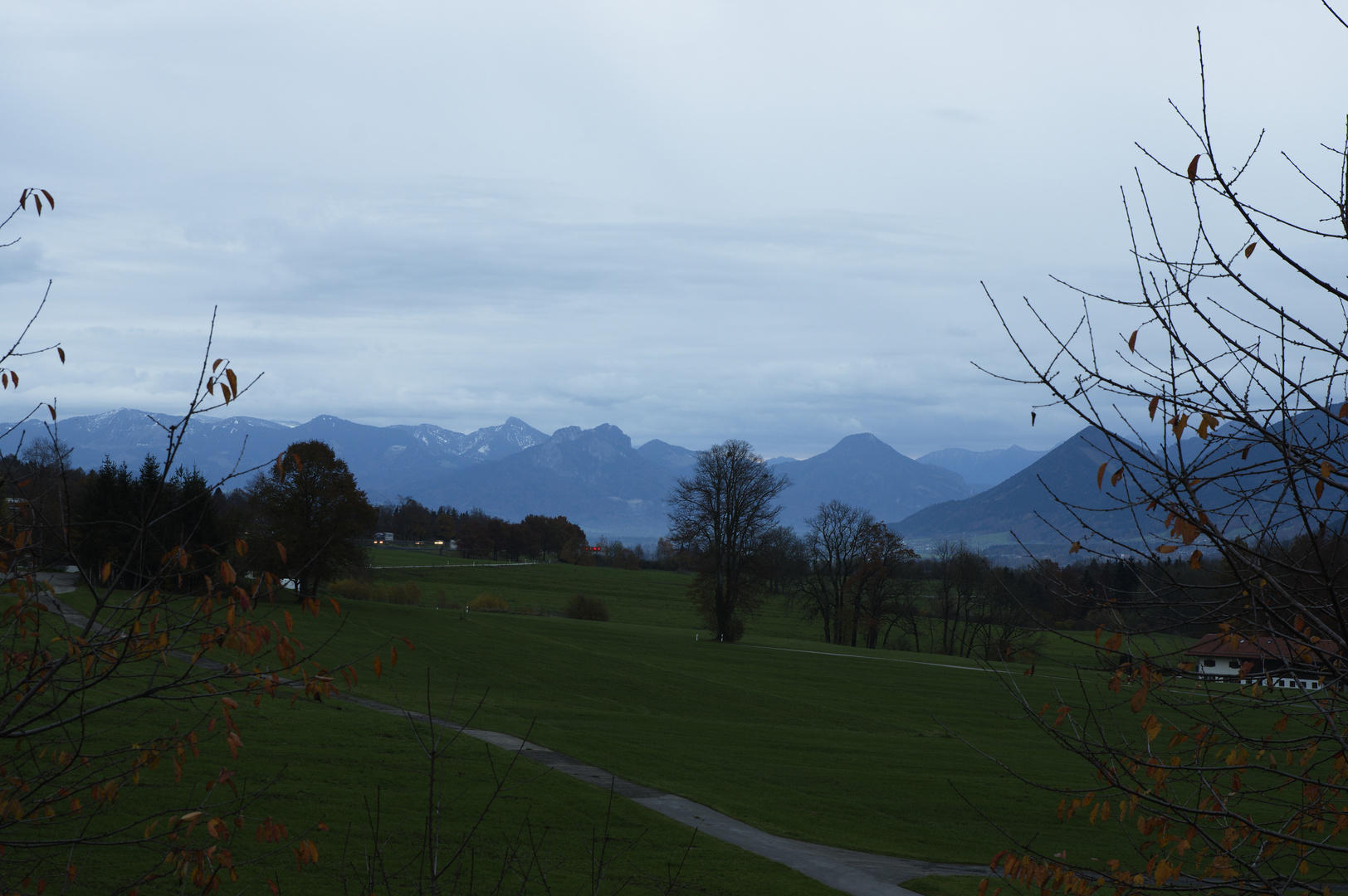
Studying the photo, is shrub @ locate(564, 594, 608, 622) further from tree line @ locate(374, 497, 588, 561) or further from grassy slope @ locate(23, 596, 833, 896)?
tree line @ locate(374, 497, 588, 561)

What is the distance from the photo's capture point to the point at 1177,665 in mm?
5016

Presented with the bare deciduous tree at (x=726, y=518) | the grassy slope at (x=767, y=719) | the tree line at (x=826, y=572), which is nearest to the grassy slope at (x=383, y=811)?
the grassy slope at (x=767, y=719)

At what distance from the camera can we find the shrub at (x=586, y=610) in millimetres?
64500

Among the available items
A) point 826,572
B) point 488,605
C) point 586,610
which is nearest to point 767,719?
point 586,610

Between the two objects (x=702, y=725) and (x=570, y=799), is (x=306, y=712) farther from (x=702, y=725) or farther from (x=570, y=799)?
(x=702, y=725)

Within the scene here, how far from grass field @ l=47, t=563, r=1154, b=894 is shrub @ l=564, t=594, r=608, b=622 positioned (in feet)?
30.2

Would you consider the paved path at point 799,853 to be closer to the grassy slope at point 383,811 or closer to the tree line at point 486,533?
the grassy slope at point 383,811

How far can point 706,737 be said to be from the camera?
2495cm

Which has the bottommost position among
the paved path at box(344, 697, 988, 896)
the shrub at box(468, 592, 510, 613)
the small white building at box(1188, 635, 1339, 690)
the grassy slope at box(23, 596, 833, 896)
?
the shrub at box(468, 592, 510, 613)

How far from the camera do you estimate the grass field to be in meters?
14.5

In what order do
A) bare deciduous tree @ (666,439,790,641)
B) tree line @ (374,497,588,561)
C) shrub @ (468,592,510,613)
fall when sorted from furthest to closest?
tree line @ (374,497,588,561), shrub @ (468,592,510,613), bare deciduous tree @ (666,439,790,641)

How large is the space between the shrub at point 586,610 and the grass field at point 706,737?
9.21 metres

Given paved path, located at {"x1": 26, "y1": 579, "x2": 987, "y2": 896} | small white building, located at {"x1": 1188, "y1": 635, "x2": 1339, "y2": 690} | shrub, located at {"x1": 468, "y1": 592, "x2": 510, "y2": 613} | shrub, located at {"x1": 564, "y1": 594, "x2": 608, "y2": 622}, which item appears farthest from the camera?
shrub, located at {"x1": 468, "y1": 592, "x2": 510, "y2": 613}

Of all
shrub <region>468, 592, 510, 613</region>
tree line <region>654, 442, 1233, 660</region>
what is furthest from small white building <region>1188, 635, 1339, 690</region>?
shrub <region>468, 592, 510, 613</region>
